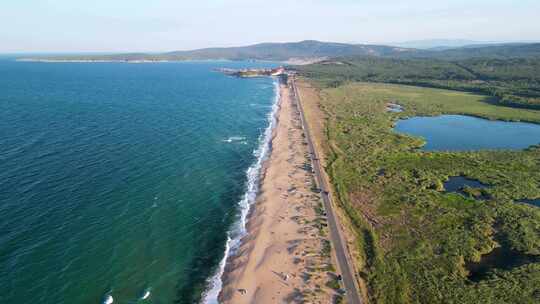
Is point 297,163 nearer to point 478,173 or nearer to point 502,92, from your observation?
point 478,173

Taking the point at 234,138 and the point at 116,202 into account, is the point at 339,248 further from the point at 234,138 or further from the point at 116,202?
the point at 234,138

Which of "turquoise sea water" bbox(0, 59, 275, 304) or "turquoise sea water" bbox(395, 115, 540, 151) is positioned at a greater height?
"turquoise sea water" bbox(0, 59, 275, 304)

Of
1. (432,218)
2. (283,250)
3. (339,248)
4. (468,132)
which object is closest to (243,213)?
(283,250)

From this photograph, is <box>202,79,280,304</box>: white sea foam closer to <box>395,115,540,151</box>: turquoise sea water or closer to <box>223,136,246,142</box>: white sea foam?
<box>223,136,246,142</box>: white sea foam

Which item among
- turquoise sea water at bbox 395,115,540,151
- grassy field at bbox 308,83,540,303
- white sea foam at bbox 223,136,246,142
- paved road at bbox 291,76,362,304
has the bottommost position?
turquoise sea water at bbox 395,115,540,151

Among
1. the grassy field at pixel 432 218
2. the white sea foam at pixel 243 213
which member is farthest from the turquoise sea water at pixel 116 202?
the grassy field at pixel 432 218

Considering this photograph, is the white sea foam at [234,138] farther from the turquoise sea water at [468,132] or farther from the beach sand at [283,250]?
the turquoise sea water at [468,132]

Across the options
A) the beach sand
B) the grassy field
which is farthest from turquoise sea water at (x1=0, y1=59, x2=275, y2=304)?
the grassy field
